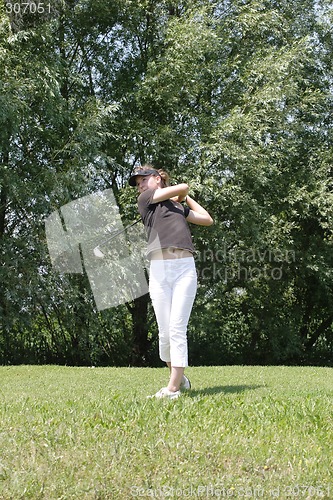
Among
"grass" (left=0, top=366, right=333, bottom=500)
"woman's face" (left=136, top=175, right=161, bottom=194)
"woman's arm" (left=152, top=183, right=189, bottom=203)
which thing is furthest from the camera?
"woman's face" (left=136, top=175, right=161, bottom=194)

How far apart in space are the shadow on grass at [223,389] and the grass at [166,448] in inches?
13.4

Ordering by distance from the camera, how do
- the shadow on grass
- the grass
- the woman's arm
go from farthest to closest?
the shadow on grass
the woman's arm
the grass

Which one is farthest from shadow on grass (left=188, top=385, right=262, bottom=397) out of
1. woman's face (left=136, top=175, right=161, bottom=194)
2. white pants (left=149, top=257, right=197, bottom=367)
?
woman's face (left=136, top=175, right=161, bottom=194)

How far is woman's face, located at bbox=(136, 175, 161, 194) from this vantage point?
208 inches

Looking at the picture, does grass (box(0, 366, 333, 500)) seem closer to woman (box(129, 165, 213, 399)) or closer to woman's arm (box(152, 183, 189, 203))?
woman (box(129, 165, 213, 399))

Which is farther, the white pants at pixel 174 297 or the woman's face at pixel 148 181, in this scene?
the woman's face at pixel 148 181

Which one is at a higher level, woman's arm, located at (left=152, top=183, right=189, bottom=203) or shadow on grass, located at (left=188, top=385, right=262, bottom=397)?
woman's arm, located at (left=152, top=183, right=189, bottom=203)

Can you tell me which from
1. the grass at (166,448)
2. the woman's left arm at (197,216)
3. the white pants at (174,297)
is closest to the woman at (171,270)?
the white pants at (174,297)

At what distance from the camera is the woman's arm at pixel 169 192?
5.02m

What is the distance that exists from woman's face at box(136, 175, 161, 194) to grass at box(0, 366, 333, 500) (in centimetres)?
172

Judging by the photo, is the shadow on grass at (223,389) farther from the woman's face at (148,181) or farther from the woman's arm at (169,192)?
the woman's face at (148,181)

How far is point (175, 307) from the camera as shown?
504cm

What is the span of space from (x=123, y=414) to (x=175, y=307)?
3.31ft

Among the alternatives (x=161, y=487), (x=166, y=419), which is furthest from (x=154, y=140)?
(x=161, y=487)
